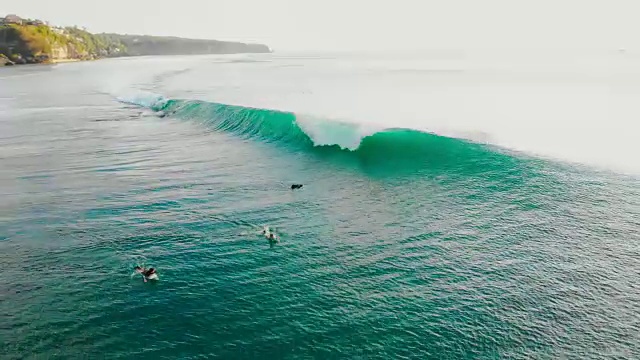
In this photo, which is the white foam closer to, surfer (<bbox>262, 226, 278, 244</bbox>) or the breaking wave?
the breaking wave

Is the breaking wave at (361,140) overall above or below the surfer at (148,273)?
above

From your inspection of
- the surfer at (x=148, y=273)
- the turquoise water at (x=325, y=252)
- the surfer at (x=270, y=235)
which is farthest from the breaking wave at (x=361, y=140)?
the surfer at (x=148, y=273)

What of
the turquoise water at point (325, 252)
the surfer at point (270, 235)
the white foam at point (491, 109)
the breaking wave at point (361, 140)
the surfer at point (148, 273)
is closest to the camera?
the turquoise water at point (325, 252)

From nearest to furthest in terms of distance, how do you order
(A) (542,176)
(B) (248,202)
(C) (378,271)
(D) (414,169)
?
(C) (378,271) < (B) (248,202) < (A) (542,176) < (D) (414,169)

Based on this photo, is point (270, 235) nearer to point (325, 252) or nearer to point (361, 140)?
point (325, 252)

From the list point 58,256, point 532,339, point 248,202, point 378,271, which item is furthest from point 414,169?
point 58,256

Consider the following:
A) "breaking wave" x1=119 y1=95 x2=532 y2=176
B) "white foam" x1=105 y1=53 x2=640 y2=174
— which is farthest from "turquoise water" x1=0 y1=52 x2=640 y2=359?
"white foam" x1=105 y1=53 x2=640 y2=174

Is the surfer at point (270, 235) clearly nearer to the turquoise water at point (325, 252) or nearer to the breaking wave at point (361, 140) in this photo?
the turquoise water at point (325, 252)

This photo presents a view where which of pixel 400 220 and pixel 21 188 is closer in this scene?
pixel 400 220

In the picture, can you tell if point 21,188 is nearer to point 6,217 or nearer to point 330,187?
point 6,217
